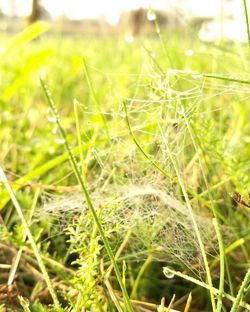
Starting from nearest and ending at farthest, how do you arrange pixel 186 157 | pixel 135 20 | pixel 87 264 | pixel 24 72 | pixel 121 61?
pixel 87 264
pixel 186 157
pixel 24 72
pixel 121 61
pixel 135 20

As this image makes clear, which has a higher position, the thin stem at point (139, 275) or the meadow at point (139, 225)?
the meadow at point (139, 225)

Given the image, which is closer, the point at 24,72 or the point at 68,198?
the point at 68,198

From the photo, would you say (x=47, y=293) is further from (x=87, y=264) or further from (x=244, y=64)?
(x=244, y=64)

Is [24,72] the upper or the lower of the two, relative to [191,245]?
upper

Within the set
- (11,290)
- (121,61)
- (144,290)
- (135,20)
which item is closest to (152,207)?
(144,290)

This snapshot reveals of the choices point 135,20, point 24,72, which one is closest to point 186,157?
point 24,72

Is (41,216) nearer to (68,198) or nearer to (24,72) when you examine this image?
(68,198)

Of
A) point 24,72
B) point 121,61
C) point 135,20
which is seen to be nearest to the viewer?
point 24,72

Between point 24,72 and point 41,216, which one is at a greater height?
point 24,72

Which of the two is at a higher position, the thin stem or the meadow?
the meadow
